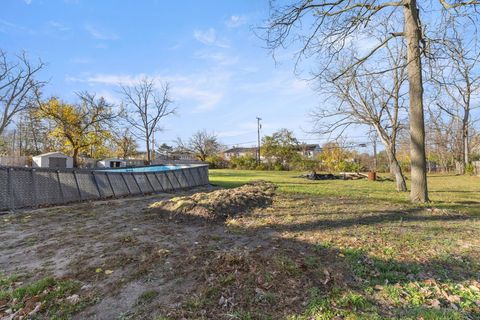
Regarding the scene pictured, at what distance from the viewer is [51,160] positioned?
74.7 feet

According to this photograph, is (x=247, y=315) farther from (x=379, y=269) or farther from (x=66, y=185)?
(x=66, y=185)

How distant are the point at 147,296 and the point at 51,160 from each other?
2563 centimetres

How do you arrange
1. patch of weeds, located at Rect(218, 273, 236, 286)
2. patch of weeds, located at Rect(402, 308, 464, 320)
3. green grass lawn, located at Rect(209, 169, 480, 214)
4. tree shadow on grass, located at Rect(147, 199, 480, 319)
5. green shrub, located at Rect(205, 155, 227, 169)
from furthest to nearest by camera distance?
1. green shrub, located at Rect(205, 155, 227, 169)
2. green grass lawn, located at Rect(209, 169, 480, 214)
3. patch of weeds, located at Rect(218, 273, 236, 286)
4. tree shadow on grass, located at Rect(147, 199, 480, 319)
5. patch of weeds, located at Rect(402, 308, 464, 320)

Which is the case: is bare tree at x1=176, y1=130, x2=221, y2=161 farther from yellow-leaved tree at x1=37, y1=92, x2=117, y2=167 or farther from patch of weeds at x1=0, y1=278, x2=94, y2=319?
patch of weeds at x1=0, y1=278, x2=94, y2=319

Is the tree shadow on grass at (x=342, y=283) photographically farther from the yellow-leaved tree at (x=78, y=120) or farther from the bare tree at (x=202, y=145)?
the bare tree at (x=202, y=145)

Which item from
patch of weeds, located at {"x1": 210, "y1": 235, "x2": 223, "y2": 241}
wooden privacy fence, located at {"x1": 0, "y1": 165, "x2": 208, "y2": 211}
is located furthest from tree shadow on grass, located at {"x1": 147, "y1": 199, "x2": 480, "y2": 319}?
wooden privacy fence, located at {"x1": 0, "y1": 165, "x2": 208, "y2": 211}

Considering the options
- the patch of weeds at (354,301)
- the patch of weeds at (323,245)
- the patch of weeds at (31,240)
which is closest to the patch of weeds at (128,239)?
the patch of weeds at (31,240)

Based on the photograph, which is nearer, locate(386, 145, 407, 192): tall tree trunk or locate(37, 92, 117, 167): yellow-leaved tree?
locate(386, 145, 407, 192): tall tree trunk

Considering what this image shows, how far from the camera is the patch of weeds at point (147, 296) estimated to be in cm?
236

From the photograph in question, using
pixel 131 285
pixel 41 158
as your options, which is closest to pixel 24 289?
pixel 131 285

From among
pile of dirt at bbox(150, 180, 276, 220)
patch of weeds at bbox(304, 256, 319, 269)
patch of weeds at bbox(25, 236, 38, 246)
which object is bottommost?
patch of weeds at bbox(25, 236, 38, 246)

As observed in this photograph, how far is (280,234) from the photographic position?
14.3 feet

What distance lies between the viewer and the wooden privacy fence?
706 centimetres

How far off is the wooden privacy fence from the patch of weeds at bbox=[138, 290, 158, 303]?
669cm
